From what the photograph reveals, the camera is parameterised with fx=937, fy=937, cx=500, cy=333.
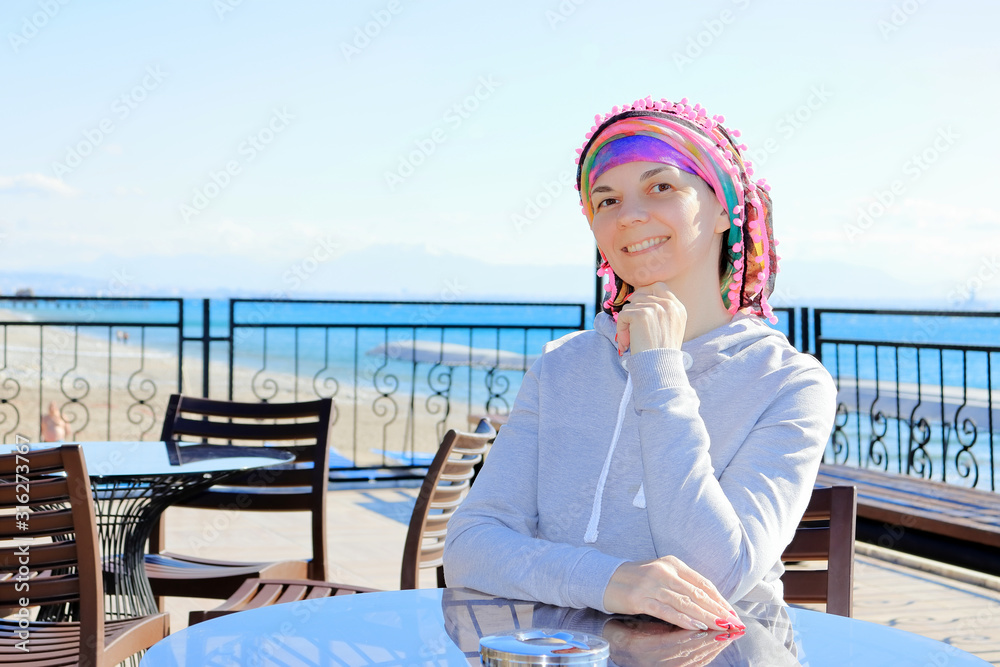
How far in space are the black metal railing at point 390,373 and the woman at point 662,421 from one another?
3907mm

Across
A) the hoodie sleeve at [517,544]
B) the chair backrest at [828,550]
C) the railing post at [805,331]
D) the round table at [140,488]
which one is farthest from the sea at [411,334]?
the hoodie sleeve at [517,544]

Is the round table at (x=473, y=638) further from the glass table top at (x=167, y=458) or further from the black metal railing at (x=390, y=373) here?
the black metal railing at (x=390, y=373)

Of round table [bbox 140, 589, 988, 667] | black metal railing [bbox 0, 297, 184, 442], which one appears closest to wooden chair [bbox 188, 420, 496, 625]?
round table [bbox 140, 589, 988, 667]

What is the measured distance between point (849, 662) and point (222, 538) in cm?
468

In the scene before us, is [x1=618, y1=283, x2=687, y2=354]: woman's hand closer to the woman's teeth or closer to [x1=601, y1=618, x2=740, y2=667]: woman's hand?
the woman's teeth

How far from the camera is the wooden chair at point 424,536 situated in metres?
2.42

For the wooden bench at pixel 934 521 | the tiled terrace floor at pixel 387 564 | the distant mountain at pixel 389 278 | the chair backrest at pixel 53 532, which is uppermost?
the distant mountain at pixel 389 278

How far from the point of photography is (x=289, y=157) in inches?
1404

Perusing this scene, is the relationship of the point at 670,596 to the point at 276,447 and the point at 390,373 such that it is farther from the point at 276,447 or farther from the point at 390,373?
the point at 390,373

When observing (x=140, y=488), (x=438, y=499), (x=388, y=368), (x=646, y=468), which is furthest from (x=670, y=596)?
(x=388, y=368)

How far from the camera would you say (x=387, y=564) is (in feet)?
15.0

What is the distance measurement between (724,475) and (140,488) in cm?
183

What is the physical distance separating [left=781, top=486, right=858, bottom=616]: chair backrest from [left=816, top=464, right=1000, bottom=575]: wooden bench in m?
1.47

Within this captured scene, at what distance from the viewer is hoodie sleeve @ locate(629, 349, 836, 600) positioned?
1129 millimetres
